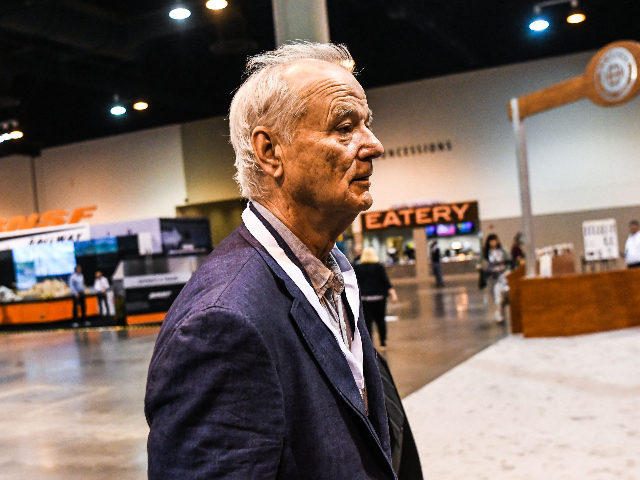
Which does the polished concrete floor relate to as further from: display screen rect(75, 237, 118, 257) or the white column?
display screen rect(75, 237, 118, 257)

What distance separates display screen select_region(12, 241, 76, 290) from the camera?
19.7m

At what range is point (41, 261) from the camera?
797 inches

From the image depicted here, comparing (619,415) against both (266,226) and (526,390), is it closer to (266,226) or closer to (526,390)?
(526,390)

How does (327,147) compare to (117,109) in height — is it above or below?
below

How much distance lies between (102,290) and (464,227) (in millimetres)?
12227

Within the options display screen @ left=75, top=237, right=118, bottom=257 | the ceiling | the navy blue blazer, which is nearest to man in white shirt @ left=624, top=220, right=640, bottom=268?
the ceiling

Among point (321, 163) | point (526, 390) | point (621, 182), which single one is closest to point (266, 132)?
point (321, 163)

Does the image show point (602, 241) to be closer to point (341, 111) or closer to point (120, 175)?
point (341, 111)

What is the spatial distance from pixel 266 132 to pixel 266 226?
17cm

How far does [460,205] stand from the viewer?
2270cm

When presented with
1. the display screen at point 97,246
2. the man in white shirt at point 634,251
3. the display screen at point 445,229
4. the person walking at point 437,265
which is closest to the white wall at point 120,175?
the display screen at point 97,246

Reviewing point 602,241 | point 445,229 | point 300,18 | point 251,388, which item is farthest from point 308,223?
point 445,229

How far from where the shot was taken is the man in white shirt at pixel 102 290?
18.2 metres

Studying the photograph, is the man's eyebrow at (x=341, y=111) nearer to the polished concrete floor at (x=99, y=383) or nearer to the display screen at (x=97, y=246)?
the polished concrete floor at (x=99, y=383)
